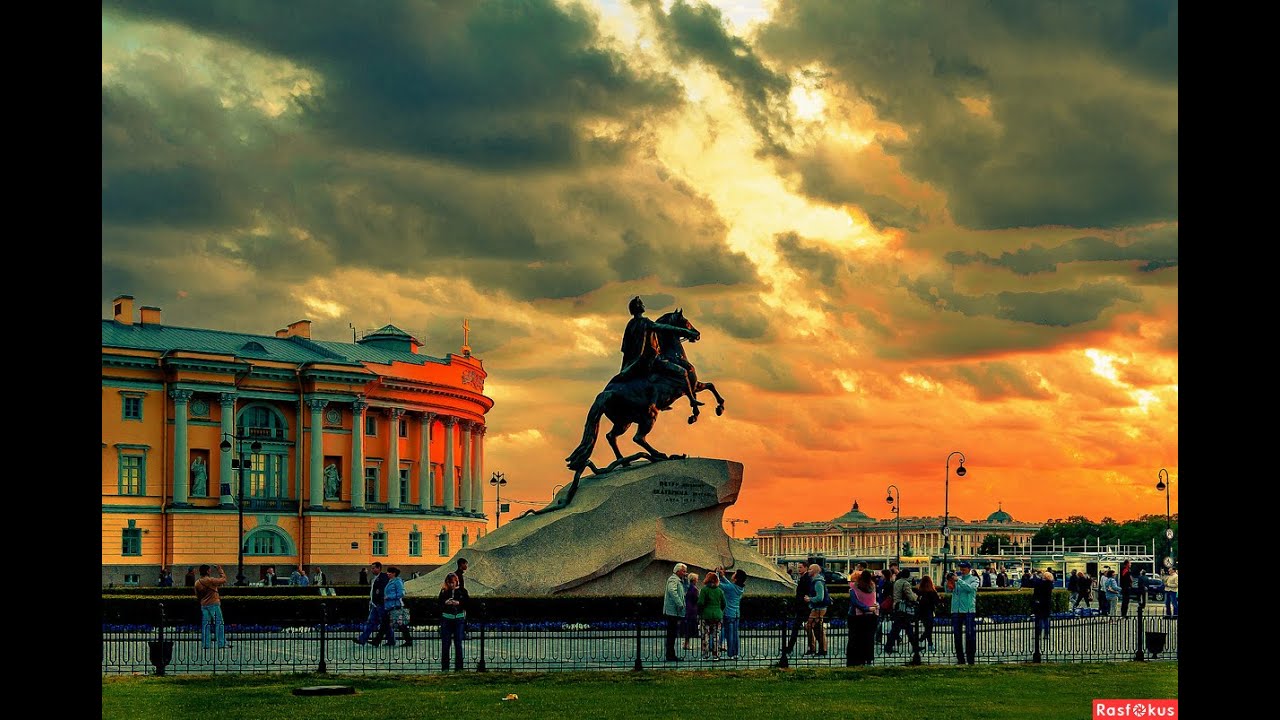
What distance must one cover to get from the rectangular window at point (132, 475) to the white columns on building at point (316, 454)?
9.58 metres

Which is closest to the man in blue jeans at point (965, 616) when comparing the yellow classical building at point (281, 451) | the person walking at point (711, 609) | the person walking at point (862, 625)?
the person walking at point (862, 625)

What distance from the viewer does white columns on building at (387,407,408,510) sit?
3497 inches

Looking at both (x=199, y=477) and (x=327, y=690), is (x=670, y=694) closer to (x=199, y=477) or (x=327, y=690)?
(x=327, y=690)

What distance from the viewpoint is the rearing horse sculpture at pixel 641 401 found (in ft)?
92.6

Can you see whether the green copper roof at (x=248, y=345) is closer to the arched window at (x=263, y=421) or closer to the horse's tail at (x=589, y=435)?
the arched window at (x=263, y=421)

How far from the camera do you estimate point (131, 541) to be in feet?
252

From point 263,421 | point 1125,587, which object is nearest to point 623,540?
point 1125,587

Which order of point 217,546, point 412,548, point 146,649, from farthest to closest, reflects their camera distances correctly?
point 412,548, point 217,546, point 146,649

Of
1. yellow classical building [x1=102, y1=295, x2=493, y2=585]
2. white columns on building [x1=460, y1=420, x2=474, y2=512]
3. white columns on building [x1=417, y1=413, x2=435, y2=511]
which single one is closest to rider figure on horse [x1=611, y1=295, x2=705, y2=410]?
yellow classical building [x1=102, y1=295, x2=493, y2=585]
